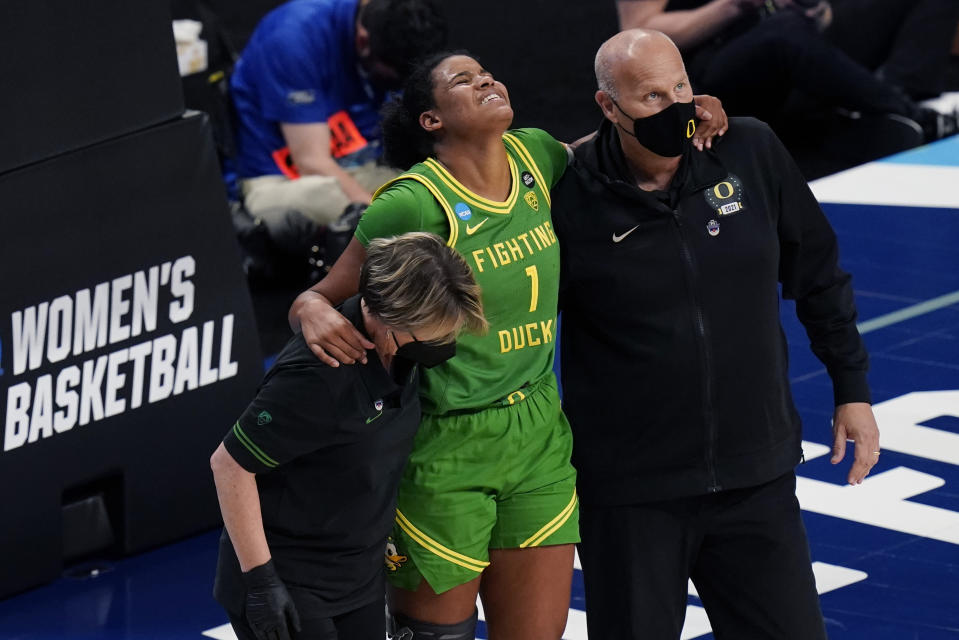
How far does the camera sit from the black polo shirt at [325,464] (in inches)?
129

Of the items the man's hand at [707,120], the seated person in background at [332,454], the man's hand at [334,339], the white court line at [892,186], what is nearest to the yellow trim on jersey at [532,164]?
the man's hand at [707,120]

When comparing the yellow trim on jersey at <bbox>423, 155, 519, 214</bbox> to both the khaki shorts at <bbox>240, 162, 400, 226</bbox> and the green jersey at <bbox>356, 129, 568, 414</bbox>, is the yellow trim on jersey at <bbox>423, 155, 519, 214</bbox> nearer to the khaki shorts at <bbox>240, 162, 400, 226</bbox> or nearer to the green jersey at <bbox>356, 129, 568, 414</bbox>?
the green jersey at <bbox>356, 129, 568, 414</bbox>

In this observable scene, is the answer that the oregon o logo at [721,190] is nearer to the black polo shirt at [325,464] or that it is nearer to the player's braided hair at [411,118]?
the player's braided hair at [411,118]

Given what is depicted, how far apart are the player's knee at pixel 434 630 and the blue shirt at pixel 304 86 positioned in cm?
434

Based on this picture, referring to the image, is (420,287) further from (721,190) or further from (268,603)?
(721,190)

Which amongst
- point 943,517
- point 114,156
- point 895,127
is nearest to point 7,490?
point 114,156

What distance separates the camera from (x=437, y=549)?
360 centimetres

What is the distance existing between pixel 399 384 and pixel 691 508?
0.76 metres

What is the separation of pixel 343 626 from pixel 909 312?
4.29 meters

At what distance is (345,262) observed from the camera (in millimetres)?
3598

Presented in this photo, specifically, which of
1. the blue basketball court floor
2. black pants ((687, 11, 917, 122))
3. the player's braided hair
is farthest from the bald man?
black pants ((687, 11, 917, 122))

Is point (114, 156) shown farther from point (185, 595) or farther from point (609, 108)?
point (609, 108)

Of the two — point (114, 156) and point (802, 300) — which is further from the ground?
point (114, 156)

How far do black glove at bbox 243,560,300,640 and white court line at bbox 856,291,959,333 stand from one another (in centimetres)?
421
